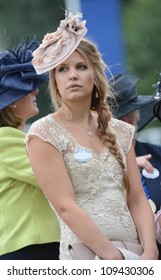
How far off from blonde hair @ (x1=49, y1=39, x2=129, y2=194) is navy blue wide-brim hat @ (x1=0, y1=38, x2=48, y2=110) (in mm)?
587

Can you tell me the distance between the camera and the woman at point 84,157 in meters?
4.52

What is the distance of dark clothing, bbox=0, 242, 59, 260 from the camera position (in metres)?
5.11

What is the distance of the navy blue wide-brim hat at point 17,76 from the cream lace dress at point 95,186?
76 cm

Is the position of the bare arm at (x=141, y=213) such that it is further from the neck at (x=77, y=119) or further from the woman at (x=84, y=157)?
the neck at (x=77, y=119)

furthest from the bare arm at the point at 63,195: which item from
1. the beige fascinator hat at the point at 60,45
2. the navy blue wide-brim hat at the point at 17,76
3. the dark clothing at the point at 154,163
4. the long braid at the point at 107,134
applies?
the dark clothing at the point at 154,163

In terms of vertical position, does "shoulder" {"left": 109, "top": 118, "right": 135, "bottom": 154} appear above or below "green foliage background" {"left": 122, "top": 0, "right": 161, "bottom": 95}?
above

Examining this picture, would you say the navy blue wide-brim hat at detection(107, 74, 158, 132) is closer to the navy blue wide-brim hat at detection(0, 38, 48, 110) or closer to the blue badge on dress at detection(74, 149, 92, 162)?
the navy blue wide-brim hat at detection(0, 38, 48, 110)

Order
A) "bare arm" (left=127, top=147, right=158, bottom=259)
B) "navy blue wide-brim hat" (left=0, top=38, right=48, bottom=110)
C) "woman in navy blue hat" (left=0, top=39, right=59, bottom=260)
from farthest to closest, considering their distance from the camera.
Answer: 1. "navy blue wide-brim hat" (left=0, top=38, right=48, bottom=110)
2. "woman in navy blue hat" (left=0, top=39, right=59, bottom=260)
3. "bare arm" (left=127, top=147, right=158, bottom=259)

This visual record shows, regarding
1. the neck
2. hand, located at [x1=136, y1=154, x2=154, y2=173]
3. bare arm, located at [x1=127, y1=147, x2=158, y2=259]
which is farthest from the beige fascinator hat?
hand, located at [x1=136, y1=154, x2=154, y2=173]

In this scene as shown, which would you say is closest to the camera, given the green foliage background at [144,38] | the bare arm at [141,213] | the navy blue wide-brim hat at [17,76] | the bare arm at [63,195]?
the bare arm at [63,195]

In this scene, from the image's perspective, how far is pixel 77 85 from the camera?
4.67m

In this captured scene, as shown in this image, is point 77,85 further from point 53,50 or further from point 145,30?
point 145,30

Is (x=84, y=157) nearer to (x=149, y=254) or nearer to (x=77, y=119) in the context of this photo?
(x=77, y=119)

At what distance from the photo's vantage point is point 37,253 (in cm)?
515
